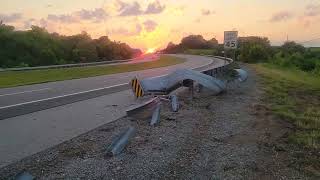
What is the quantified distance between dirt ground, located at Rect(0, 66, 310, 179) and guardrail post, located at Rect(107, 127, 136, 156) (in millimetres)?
127

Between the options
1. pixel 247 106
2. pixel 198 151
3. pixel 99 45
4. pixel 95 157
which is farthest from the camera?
pixel 99 45

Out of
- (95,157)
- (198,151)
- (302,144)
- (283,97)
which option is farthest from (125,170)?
(283,97)

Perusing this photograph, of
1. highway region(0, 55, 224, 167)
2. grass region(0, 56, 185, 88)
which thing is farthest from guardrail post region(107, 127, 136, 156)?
grass region(0, 56, 185, 88)

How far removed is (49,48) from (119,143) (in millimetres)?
56044

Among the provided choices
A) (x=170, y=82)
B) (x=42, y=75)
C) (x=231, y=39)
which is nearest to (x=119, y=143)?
(x=170, y=82)

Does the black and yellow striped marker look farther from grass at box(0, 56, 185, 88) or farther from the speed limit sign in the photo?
the speed limit sign

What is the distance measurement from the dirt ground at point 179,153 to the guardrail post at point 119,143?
0.13m

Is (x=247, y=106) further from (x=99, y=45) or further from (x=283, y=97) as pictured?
(x=99, y=45)

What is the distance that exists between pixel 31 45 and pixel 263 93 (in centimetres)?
4293

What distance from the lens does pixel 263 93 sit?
2514cm

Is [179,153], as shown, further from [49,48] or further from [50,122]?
[49,48]

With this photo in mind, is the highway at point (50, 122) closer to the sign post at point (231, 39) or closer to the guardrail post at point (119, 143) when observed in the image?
the guardrail post at point (119, 143)

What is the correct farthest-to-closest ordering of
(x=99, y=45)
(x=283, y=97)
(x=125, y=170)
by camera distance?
(x=99, y=45), (x=283, y=97), (x=125, y=170)

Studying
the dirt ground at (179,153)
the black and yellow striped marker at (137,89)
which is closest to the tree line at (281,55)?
the black and yellow striped marker at (137,89)
